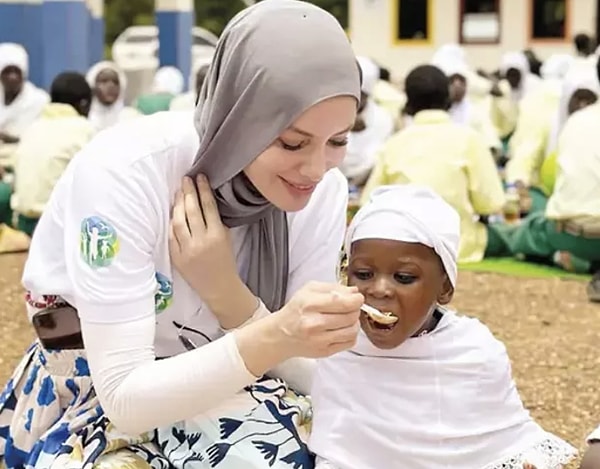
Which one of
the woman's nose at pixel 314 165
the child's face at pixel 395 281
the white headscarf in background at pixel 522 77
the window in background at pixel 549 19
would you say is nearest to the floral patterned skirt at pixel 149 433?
the child's face at pixel 395 281

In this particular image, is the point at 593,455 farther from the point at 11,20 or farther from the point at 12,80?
the point at 11,20

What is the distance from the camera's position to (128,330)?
213 centimetres

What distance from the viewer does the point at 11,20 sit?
1193 cm

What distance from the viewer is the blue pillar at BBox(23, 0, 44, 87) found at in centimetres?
1192

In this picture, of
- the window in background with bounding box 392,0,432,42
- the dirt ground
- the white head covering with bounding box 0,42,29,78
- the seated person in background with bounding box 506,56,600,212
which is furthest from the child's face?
the window in background with bounding box 392,0,432,42

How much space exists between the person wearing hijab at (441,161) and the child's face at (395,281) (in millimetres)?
4035

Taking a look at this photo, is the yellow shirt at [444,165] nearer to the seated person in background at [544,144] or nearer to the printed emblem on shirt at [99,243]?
the seated person in background at [544,144]

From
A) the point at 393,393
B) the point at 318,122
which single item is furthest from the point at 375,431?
the point at 318,122

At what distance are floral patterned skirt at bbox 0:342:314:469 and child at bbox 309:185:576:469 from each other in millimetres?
73

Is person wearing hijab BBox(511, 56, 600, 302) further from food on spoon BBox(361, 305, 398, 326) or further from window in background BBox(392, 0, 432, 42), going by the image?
window in background BBox(392, 0, 432, 42)

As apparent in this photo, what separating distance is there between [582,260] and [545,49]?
1513 cm

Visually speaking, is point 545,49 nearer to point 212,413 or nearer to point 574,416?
point 574,416

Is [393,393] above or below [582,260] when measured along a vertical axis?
above

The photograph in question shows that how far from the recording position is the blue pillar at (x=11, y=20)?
11.8 metres
